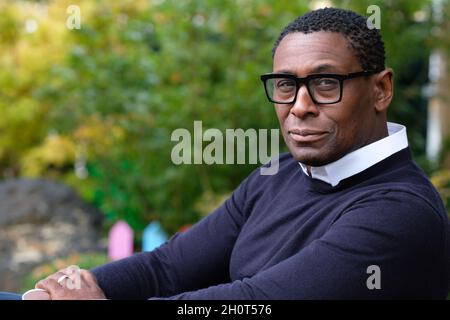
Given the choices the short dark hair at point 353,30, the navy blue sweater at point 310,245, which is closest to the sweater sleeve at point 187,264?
the navy blue sweater at point 310,245

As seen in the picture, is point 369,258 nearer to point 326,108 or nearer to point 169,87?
point 326,108

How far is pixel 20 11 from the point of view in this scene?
791 cm

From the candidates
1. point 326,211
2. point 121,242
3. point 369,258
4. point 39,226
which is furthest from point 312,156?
point 39,226

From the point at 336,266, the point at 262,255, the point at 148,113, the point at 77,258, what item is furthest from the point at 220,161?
the point at 336,266

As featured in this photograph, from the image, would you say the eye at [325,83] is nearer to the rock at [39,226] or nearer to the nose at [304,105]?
the nose at [304,105]

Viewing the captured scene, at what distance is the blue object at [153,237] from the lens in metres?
5.54

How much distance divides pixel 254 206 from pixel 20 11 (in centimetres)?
622

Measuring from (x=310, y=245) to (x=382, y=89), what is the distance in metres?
0.50

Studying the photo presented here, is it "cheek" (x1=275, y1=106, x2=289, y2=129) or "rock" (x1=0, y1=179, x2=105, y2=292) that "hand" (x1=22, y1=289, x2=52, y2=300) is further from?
"rock" (x1=0, y1=179, x2=105, y2=292)

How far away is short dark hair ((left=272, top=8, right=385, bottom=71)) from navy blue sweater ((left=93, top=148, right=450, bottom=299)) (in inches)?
10.6

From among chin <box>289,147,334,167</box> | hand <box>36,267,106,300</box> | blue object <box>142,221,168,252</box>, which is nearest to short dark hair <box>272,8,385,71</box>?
chin <box>289,147,334,167</box>

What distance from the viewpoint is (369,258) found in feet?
5.78

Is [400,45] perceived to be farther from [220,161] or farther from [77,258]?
[77,258]

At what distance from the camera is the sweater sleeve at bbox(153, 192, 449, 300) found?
1.76 meters
